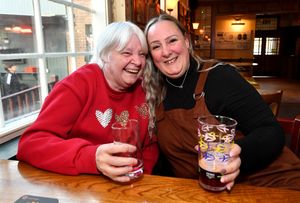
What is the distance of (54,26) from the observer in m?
2.06

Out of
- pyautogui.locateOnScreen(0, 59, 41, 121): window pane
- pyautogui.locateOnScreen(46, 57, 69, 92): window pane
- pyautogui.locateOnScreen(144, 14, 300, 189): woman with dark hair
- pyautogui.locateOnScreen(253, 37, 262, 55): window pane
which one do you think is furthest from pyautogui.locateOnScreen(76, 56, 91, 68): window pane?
pyautogui.locateOnScreen(253, 37, 262, 55): window pane

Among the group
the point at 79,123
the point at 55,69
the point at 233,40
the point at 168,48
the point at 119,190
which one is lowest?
the point at 119,190

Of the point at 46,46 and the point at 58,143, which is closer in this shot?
the point at 58,143

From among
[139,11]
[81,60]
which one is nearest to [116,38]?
[81,60]

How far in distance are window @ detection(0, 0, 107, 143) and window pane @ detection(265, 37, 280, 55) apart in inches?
547

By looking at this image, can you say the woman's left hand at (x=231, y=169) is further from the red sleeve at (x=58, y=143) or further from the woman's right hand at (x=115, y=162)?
the red sleeve at (x=58, y=143)

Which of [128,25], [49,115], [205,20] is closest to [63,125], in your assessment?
[49,115]

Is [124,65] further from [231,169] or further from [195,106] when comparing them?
[231,169]

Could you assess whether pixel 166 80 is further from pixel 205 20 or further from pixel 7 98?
pixel 205 20

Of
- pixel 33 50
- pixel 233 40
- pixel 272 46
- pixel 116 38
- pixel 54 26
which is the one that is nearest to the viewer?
pixel 116 38

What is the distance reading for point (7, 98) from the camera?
1.66m

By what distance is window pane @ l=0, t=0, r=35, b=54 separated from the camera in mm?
1613

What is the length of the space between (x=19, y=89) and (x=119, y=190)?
4.14 feet

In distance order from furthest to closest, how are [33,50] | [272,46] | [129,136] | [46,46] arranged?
[272,46] < [46,46] < [33,50] < [129,136]
